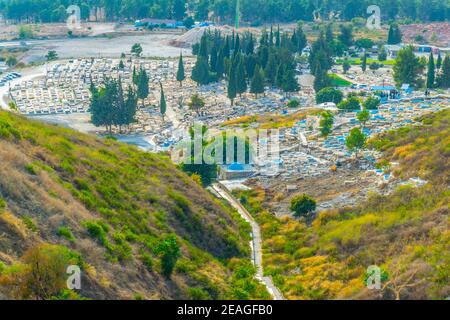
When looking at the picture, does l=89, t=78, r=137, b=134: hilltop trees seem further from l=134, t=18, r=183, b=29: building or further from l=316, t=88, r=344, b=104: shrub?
l=134, t=18, r=183, b=29: building

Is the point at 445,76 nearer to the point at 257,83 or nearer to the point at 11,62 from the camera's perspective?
the point at 257,83

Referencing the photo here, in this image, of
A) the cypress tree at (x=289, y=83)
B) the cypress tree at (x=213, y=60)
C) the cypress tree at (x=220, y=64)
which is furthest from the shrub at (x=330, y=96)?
the cypress tree at (x=213, y=60)

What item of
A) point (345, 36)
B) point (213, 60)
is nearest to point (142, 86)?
point (213, 60)

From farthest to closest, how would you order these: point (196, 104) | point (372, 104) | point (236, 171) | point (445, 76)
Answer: point (445, 76), point (196, 104), point (372, 104), point (236, 171)
